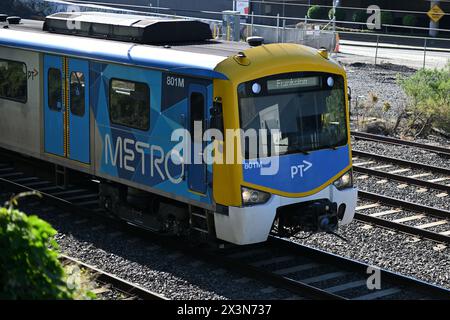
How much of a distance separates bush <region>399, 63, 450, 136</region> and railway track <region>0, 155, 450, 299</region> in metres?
8.78

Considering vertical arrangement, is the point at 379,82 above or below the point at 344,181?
below

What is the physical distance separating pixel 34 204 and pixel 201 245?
3.45 metres

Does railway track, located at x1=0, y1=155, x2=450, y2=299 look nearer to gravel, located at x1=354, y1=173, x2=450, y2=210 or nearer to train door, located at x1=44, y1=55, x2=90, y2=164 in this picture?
train door, located at x1=44, y1=55, x2=90, y2=164

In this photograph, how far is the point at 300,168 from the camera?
11.2 m

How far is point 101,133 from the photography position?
41.2 ft

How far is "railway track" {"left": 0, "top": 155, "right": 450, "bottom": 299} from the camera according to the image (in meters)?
10.3

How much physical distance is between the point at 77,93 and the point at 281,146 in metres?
3.57

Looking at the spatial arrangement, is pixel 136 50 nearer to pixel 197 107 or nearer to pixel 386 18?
pixel 197 107

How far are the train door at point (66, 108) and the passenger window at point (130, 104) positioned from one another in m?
0.65

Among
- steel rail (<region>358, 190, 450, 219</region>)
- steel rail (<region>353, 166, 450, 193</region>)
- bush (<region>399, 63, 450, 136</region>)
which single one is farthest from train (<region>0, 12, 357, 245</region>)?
bush (<region>399, 63, 450, 136</region>)

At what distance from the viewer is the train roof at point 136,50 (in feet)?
36.2

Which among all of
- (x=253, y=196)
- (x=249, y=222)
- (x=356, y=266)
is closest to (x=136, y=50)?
(x=253, y=196)

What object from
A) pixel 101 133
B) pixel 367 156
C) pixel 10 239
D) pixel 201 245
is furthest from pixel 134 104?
pixel 367 156
